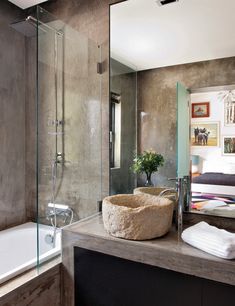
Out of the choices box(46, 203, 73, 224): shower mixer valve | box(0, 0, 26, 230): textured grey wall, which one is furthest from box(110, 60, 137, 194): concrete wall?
box(0, 0, 26, 230): textured grey wall

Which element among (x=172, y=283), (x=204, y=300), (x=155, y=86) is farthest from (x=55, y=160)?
(x=204, y=300)

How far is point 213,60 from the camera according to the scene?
168 centimetres

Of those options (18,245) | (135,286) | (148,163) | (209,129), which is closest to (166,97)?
→ (209,129)

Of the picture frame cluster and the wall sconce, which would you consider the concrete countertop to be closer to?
the wall sconce

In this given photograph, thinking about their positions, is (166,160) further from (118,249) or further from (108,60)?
(108,60)

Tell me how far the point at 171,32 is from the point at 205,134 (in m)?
0.75

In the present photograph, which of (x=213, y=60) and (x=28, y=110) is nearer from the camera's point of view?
(x=213, y=60)

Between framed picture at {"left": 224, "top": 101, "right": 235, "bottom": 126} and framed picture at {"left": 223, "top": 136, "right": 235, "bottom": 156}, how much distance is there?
0.09 metres

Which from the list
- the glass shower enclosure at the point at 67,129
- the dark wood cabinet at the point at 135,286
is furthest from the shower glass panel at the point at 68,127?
the dark wood cabinet at the point at 135,286

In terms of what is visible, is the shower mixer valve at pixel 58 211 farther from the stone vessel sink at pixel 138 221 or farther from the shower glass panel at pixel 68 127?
the stone vessel sink at pixel 138 221

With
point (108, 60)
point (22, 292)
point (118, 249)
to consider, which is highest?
point (108, 60)

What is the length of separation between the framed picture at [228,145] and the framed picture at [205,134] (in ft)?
0.15

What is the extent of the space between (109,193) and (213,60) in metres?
1.22

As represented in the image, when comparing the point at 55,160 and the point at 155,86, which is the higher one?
the point at 155,86
